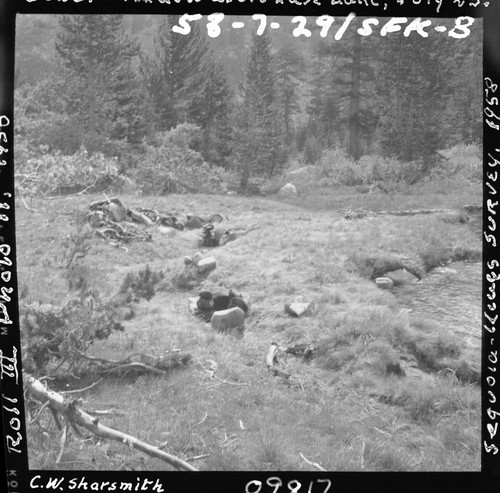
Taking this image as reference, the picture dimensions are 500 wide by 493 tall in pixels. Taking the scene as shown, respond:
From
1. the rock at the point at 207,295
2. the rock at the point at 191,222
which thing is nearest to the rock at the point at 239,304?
the rock at the point at 207,295

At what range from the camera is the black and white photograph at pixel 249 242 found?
3143 mm

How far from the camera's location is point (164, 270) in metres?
3.34

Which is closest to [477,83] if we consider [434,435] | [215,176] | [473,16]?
[473,16]

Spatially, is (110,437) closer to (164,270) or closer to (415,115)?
(164,270)

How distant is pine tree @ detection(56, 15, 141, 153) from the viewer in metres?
3.35

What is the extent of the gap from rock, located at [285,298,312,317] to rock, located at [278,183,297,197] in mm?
640

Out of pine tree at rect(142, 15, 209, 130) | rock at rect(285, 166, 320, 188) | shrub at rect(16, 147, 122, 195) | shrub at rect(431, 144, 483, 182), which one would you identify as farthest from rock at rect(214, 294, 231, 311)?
shrub at rect(431, 144, 483, 182)

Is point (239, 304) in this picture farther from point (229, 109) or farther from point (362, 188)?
point (229, 109)

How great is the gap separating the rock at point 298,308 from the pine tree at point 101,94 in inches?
51.9

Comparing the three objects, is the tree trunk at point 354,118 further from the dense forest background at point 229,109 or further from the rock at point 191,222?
the rock at point 191,222

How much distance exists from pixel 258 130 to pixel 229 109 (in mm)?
212

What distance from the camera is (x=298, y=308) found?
3.26 metres

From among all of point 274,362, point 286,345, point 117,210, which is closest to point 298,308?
point 286,345
